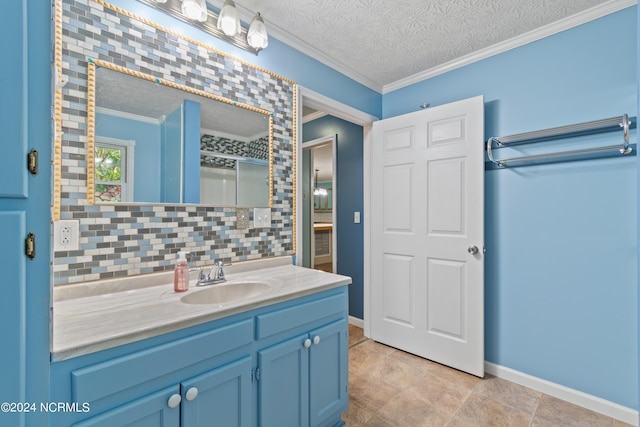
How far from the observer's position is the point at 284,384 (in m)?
1.24

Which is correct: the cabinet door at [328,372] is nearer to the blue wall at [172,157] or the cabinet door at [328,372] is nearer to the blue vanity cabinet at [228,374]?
the blue vanity cabinet at [228,374]

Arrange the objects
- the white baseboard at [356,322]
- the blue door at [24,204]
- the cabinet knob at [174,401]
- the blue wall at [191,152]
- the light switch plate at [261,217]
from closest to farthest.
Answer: the blue door at [24,204]
the cabinet knob at [174,401]
the blue wall at [191,152]
the light switch plate at [261,217]
the white baseboard at [356,322]

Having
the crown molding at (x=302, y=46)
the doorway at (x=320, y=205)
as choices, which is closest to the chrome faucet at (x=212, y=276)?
the crown molding at (x=302, y=46)

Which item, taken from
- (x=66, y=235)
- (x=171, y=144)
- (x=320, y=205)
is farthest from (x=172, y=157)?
(x=320, y=205)

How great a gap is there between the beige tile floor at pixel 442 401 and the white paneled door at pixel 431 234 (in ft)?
0.54

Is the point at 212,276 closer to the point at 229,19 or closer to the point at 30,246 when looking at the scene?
the point at 30,246

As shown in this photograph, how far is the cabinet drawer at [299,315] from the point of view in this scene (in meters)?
1.18

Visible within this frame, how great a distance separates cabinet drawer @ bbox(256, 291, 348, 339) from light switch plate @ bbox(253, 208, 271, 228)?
63 centimetres

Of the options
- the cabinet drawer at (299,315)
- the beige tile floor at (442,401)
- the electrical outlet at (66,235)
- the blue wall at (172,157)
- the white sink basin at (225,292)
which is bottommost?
the beige tile floor at (442,401)

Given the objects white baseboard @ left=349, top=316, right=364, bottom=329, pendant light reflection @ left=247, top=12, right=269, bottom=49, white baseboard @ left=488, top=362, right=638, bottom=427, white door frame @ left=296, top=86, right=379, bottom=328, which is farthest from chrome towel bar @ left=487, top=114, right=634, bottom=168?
white baseboard @ left=349, top=316, right=364, bottom=329

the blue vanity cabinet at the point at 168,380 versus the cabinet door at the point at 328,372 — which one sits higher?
the blue vanity cabinet at the point at 168,380

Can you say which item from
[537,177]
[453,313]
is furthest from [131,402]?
[537,177]

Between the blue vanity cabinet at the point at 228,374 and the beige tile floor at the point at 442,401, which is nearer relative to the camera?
the blue vanity cabinet at the point at 228,374

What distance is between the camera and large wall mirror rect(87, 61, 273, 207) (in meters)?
1.23
